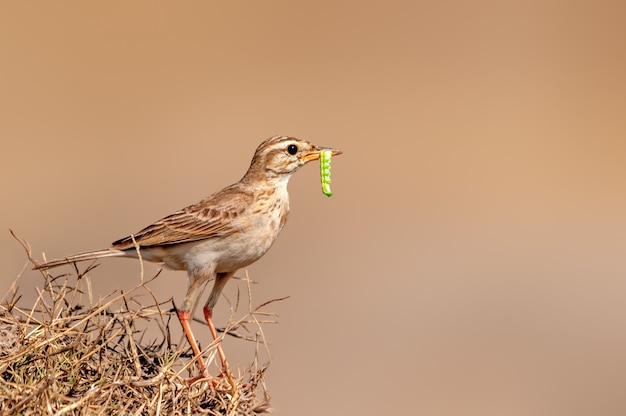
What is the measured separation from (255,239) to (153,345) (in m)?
1.42

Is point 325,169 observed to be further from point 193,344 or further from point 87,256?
point 193,344

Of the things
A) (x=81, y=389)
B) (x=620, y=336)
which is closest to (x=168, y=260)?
(x=81, y=389)

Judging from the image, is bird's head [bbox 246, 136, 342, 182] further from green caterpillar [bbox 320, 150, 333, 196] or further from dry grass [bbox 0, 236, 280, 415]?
dry grass [bbox 0, 236, 280, 415]

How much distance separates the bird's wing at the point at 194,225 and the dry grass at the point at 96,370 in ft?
3.89

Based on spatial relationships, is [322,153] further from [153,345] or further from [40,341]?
[40,341]

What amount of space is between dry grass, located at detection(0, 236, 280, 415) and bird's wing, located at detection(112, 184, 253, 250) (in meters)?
1.19

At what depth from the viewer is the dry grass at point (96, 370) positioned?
4402 millimetres

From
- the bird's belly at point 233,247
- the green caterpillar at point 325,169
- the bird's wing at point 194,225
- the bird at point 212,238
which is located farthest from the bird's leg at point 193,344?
the green caterpillar at point 325,169

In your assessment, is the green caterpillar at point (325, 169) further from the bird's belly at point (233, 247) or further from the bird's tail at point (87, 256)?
the bird's tail at point (87, 256)

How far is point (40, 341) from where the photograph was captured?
4777mm

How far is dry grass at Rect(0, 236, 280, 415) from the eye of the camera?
4.40m

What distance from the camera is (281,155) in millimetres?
6965

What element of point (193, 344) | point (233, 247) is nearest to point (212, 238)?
point (233, 247)

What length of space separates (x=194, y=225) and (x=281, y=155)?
79 cm
